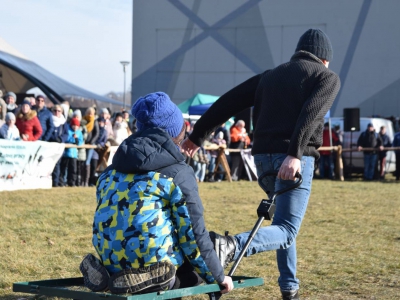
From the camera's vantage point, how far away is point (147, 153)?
4.07 meters

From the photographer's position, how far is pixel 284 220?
520 centimetres

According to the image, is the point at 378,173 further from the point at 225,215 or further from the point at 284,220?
the point at 284,220

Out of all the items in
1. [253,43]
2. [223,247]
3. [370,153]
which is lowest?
[223,247]

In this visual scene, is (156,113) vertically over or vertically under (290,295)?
over

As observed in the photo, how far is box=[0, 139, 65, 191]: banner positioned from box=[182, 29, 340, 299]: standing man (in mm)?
10177

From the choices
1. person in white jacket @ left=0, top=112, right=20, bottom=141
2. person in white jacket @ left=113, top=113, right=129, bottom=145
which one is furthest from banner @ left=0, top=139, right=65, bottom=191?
person in white jacket @ left=113, top=113, right=129, bottom=145

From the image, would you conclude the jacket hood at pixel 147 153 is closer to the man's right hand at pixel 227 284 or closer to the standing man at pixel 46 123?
the man's right hand at pixel 227 284

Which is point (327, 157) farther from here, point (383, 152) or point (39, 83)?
point (39, 83)

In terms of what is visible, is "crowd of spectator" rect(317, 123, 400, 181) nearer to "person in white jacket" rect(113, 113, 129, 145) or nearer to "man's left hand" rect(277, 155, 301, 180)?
"person in white jacket" rect(113, 113, 129, 145)

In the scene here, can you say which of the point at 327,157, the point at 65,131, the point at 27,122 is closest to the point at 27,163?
the point at 27,122

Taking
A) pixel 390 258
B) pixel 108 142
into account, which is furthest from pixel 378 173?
pixel 390 258

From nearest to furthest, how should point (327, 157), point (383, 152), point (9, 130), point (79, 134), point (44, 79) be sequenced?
1. point (9, 130)
2. point (79, 134)
3. point (383, 152)
4. point (327, 157)
5. point (44, 79)

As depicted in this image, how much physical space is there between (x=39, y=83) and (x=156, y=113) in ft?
98.0

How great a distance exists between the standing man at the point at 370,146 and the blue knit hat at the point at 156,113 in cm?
2060
